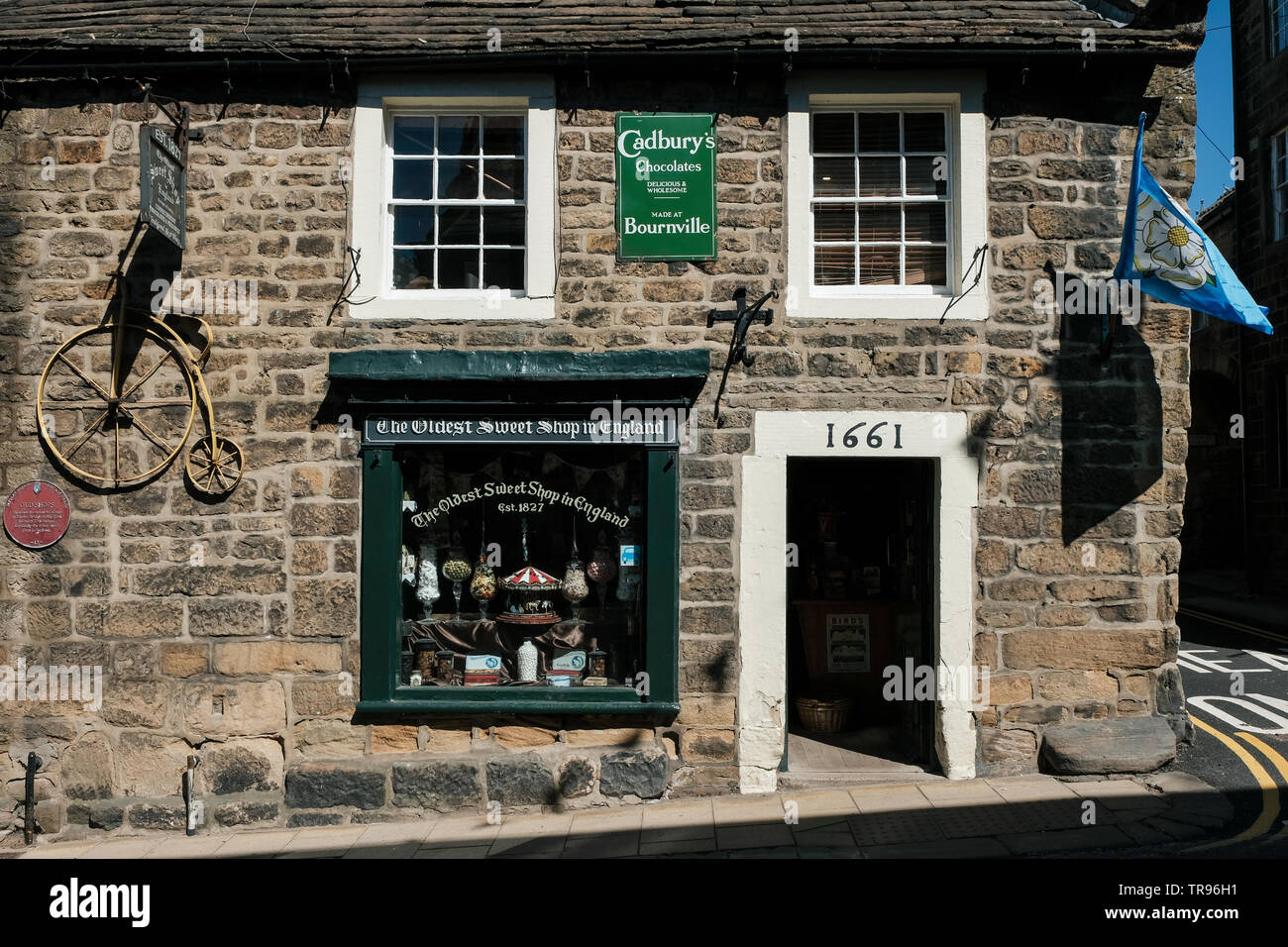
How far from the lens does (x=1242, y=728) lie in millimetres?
7219

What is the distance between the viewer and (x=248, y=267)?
6426 millimetres

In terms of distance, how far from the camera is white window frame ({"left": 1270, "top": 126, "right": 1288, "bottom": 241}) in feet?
43.2

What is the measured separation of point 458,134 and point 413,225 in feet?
2.49

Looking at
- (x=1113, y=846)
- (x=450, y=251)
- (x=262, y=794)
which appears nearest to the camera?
(x=1113, y=846)

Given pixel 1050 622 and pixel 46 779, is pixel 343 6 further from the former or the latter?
pixel 1050 622

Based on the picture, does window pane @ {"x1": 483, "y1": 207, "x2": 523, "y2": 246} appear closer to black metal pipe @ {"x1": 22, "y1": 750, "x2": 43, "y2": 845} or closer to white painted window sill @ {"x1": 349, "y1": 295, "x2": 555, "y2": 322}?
white painted window sill @ {"x1": 349, "y1": 295, "x2": 555, "y2": 322}

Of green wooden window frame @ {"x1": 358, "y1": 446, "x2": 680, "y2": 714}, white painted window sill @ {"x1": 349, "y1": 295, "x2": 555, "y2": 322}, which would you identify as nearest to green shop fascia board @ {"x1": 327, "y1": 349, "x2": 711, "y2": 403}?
white painted window sill @ {"x1": 349, "y1": 295, "x2": 555, "y2": 322}

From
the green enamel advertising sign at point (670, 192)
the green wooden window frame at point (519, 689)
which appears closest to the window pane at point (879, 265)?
the green enamel advertising sign at point (670, 192)

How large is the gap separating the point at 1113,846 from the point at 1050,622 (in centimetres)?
157

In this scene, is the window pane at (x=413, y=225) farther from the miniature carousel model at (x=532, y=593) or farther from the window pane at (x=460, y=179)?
the miniature carousel model at (x=532, y=593)

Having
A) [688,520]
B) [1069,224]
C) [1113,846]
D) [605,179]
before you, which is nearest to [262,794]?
[688,520]

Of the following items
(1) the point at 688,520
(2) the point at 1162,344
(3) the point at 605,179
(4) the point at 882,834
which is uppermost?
(3) the point at 605,179

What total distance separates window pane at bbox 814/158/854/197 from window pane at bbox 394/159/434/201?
288cm

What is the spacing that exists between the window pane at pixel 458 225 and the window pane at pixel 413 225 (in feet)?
0.26
